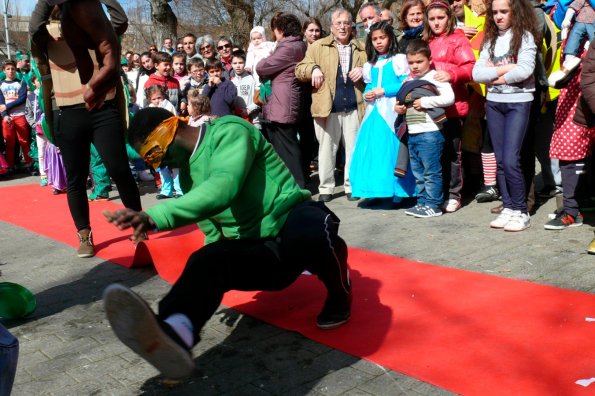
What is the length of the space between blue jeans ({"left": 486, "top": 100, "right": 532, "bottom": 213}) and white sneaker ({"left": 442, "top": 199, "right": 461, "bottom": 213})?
2.60 feet

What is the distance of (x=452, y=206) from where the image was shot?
20.9 ft

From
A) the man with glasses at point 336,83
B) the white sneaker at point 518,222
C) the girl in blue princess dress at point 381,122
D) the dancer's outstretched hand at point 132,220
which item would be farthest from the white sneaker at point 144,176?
the dancer's outstretched hand at point 132,220

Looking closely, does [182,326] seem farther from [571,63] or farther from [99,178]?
[99,178]

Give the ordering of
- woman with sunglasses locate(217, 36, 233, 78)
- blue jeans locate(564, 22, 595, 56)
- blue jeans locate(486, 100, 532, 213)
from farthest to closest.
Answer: woman with sunglasses locate(217, 36, 233, 78)
blue jeans locate(486, 100, 532, 213)
blue jeans locate(564, 22, 595, 56)

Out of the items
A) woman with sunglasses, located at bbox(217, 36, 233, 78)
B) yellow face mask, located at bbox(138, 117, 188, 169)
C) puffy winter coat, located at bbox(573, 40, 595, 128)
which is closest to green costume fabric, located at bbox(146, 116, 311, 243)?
yellow face mask, located at bbox(138, 117, 188, 169)

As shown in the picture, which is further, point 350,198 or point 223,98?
point 223,98

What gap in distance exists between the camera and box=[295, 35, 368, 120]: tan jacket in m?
7.18

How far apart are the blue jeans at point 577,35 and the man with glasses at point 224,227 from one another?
3.00 metres

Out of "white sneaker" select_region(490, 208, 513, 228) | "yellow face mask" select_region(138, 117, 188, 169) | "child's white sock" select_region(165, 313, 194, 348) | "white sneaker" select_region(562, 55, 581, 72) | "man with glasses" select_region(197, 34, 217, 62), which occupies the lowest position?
"white sneaker" select_region(490, 208, 513, 228)

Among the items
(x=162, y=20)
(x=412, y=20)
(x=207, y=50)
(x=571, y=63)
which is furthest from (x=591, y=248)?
(x=162, y=20)

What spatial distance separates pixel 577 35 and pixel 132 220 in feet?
13.6

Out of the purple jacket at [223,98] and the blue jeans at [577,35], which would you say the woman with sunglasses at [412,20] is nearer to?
the blue jeans at [577,35]

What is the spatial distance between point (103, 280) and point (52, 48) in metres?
1.92

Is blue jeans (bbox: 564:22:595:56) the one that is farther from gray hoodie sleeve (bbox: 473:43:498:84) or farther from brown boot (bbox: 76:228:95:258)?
brown boot (bbox: 76:228:95:258)
